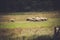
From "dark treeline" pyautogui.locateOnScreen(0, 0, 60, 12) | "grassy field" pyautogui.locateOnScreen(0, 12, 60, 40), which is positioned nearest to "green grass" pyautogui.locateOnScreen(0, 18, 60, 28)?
"grassy field" pyautogui.locateOnScreen(0, 12, 60, 40)

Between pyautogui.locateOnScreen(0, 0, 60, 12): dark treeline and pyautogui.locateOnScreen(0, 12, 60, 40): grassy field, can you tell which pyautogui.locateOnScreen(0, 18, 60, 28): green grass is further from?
pyautogui.locateOnScreen(0, 0, 60, 12): dark treeline

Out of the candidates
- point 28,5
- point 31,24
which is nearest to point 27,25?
point 31,24

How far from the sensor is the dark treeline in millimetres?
2299

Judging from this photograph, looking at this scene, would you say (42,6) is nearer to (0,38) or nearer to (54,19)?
(54,19)

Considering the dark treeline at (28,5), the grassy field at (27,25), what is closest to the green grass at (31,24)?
the grassy field at (27,25)

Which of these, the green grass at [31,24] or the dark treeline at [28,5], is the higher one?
the dark treeline at [28,5]

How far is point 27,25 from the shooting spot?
231 centimetres

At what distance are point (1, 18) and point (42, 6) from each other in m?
0.42

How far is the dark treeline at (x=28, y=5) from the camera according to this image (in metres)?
2.30

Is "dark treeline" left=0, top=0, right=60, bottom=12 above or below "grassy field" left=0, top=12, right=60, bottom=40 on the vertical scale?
above

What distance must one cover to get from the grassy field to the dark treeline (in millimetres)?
49

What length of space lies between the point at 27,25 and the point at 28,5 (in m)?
0.20

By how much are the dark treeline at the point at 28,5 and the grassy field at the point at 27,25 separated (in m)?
0.05

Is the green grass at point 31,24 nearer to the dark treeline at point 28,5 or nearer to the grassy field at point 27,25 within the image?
the grassy field at point 27,25
